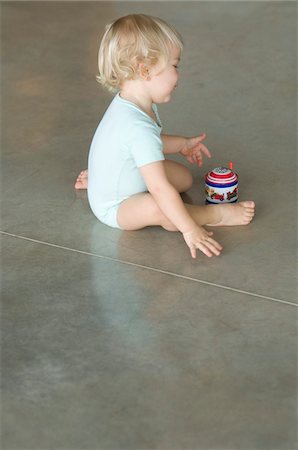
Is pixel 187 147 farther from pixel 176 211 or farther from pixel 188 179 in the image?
pixel 176 211

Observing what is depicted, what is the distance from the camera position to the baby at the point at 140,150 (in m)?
2.22

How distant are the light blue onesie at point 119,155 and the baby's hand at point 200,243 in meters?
0.21

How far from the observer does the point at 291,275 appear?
213cm

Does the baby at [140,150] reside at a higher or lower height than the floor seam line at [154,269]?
higher

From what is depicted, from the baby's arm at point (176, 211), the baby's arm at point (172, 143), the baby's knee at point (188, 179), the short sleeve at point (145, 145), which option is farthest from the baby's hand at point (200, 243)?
the baby's arm at point (172, 143)

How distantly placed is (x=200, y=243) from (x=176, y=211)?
0.33 feet

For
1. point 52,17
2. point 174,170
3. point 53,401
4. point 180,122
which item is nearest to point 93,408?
point 53,401

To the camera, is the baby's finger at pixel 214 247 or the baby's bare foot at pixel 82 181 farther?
the baby's bare foot at pixel 82 181

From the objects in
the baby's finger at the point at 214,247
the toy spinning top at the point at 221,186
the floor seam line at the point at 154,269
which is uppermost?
the toy spinning top at the point at 221,186

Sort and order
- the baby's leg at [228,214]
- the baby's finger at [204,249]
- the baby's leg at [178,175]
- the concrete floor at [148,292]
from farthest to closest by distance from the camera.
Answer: the baby's leg at [178,175]
the baby's leg at [228,214]
the baby's finger at [204,249]
the concrete floor at [148,292]

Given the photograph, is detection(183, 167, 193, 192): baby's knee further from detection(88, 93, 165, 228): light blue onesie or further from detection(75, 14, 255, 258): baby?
detection(88, 93, 165, 228): light blue onesie

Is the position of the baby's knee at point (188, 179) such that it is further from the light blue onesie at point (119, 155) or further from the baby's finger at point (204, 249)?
the baby's finger at point (204, 249)

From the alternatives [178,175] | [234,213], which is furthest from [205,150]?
[234,213]

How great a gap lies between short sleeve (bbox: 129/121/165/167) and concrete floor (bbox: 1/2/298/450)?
0.22 meters
